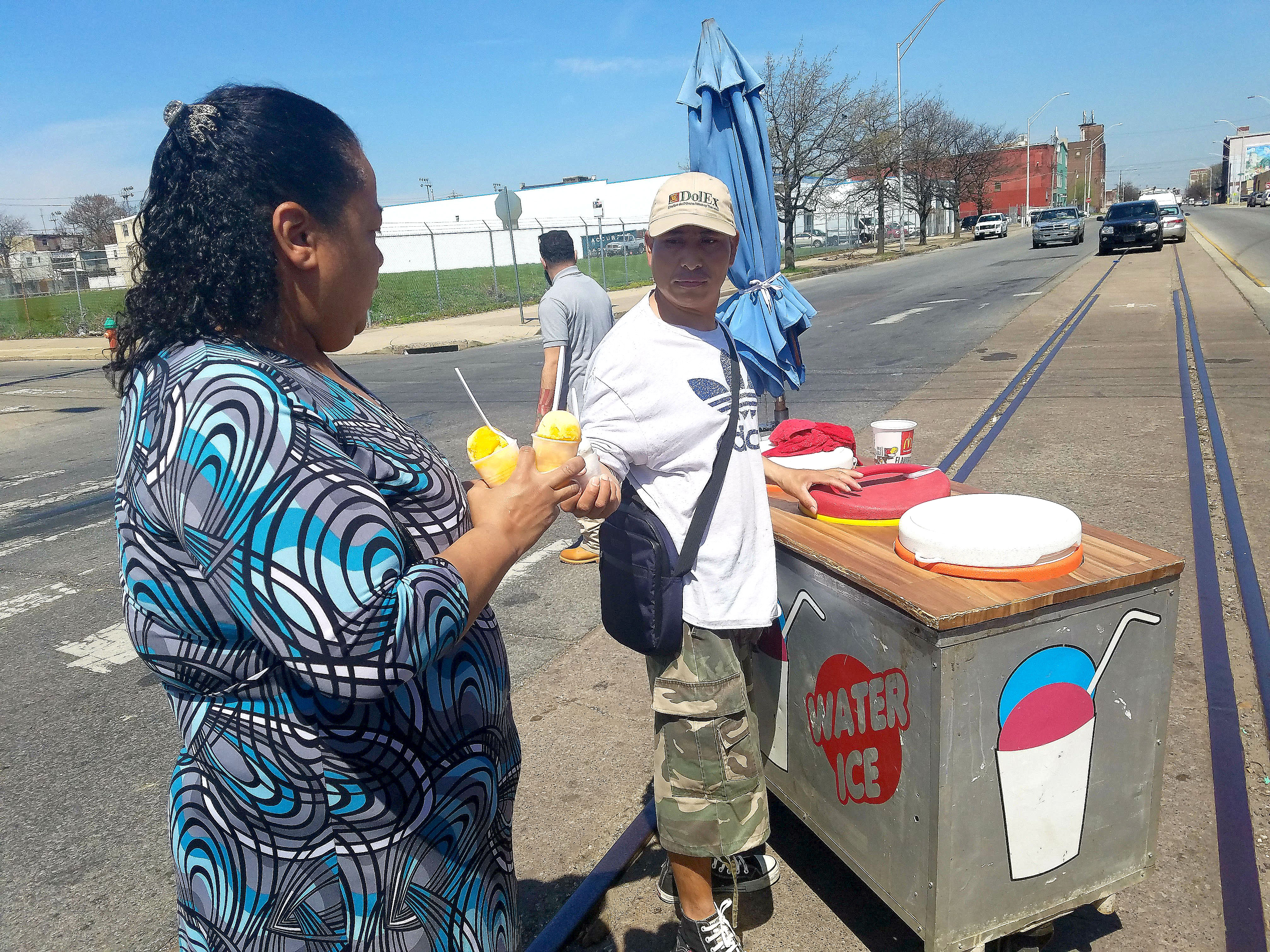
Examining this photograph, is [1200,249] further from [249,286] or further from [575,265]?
[249,286]

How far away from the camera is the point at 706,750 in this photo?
87.2 inches

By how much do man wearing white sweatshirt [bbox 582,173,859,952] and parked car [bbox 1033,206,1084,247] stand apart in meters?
38.5

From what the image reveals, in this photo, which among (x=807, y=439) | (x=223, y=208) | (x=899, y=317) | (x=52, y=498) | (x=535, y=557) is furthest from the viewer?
(x=899, y=317)

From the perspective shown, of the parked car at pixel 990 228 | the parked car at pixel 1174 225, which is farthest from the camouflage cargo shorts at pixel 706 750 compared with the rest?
the parked car at pixel 990 228

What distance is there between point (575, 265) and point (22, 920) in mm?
4482

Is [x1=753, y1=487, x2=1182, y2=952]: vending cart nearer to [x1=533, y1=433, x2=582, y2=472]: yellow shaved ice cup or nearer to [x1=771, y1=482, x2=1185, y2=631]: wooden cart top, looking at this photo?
[x1=771, y1=482, x2=1185, y2=631]: wooden cart top

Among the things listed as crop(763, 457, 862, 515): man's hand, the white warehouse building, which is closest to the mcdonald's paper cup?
crop(763, 457, 862, 515): man's hand

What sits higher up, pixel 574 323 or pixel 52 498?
pixel 574 323

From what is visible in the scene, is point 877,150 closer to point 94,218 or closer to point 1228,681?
point 1228,681

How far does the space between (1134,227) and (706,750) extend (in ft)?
101

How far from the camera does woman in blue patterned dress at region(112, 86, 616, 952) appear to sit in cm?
109

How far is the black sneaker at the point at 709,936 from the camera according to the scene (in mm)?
2246

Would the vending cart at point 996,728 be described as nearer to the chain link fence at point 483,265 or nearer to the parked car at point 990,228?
the chain link fence at point 483,265

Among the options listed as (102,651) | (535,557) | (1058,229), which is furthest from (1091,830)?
(1058,229)
